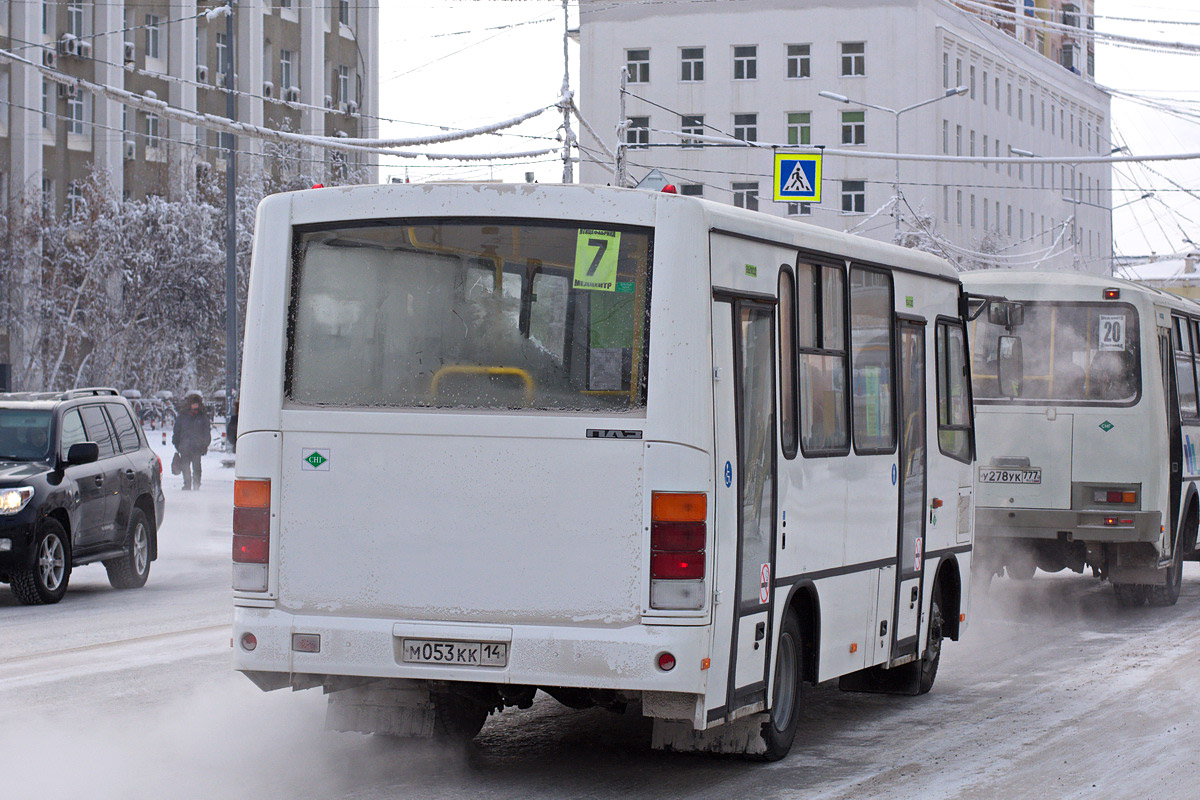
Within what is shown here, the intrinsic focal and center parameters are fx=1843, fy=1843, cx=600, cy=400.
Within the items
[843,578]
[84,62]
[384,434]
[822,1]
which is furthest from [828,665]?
[822,1]

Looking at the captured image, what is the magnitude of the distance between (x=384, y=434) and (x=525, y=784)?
5.49 feet

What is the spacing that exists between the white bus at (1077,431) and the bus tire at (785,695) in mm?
7303

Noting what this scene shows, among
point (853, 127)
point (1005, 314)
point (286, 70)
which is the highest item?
point (286, 70)

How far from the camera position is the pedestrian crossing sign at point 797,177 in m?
31.5

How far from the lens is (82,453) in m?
15.6

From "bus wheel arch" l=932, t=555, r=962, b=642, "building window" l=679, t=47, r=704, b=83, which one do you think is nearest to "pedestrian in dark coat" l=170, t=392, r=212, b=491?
"bus wheel arch" l=932, t=555, r=962, b=642

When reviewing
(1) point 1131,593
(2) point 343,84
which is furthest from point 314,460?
(2) point 343,84

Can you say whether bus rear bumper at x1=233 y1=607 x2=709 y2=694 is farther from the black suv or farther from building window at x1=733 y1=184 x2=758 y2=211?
building window at x1=733 y1=184 x2=758 y2=211

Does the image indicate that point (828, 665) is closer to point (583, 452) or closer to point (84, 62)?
point (583, 452)

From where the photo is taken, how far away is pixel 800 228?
870cm

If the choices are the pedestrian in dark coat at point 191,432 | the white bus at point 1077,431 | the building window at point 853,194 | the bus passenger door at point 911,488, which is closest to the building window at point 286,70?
the building window at point 853,194

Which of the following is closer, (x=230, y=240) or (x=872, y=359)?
(x=872, y=359)

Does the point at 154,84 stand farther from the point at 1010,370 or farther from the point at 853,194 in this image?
the point at 1010,370

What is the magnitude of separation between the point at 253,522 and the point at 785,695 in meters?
2.68
